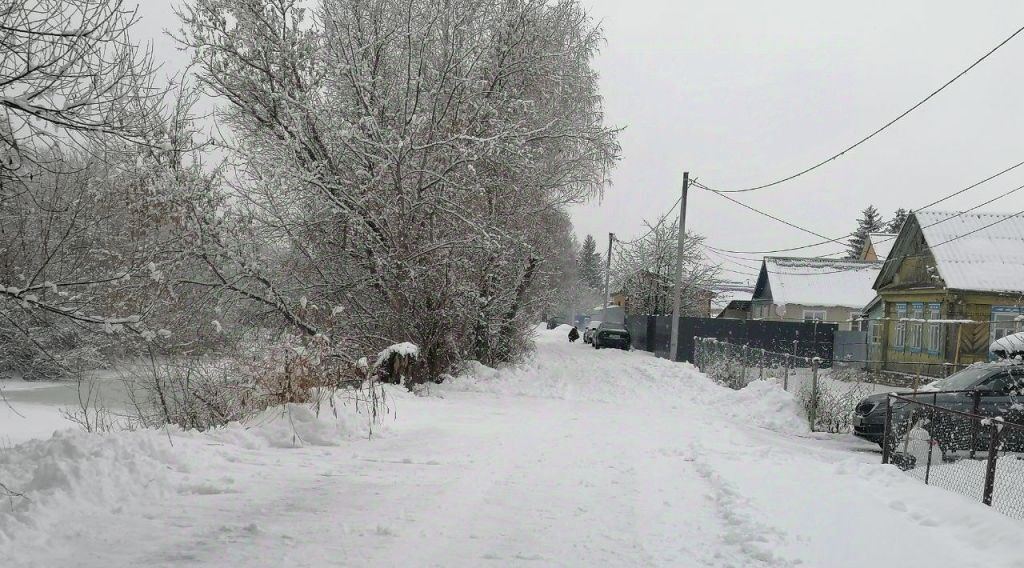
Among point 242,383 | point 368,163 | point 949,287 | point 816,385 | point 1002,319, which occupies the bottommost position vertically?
point 242,383

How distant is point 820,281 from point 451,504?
4269 cm

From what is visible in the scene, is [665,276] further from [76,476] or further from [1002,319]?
[76,476]

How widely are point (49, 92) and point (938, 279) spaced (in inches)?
1065

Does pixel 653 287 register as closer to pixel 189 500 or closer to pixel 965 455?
pixel 965 455

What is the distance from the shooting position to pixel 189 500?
524cm

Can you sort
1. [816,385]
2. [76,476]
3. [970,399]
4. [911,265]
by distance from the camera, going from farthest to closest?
[911,265] < [816,385] < [970,399] < [76,476]

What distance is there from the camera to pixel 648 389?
1777 centimetres

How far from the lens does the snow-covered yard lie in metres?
4.41

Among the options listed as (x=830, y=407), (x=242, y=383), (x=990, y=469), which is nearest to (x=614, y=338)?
(x=830, y=407)

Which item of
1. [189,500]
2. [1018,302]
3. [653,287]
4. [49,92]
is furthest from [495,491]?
[653,287]

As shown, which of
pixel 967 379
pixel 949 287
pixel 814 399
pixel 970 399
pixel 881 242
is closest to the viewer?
pixel 970 399

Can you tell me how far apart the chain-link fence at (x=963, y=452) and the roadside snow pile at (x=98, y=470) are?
22.6ft

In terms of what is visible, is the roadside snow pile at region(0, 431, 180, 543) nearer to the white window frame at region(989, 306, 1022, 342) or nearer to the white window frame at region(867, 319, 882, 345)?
the white window frame at region(989, 306, 1022, 342)

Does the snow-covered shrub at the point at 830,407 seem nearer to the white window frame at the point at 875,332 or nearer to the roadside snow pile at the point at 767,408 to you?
the roadside snow pile at the point at 767,408
